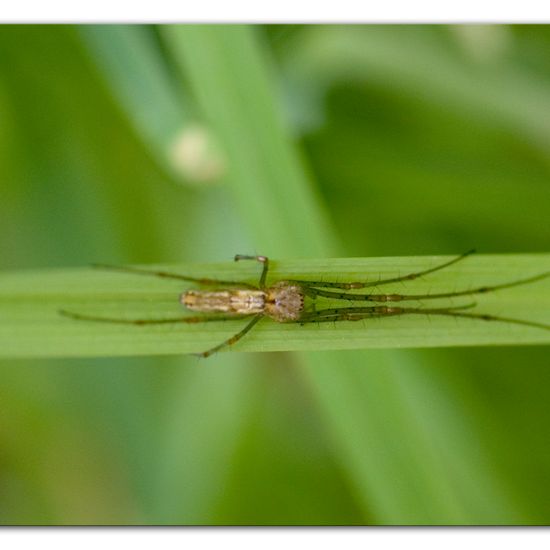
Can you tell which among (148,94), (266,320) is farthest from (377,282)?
(148,94)

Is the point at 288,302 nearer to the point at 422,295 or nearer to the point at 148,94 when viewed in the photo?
the point at 422,295

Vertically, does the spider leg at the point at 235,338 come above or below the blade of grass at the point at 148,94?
below

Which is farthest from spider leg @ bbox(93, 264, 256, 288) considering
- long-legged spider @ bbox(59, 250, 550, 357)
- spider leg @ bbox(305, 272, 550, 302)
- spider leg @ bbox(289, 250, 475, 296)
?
spider leg @ bbox(305, 272, 550, 302)

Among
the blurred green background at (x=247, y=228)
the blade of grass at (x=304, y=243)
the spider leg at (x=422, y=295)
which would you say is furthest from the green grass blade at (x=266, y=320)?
the blurred green background at (x=247, y=228)

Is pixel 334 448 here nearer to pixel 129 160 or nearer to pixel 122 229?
pixel 122 229

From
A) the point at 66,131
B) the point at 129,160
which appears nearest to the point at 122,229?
the point at 129,160

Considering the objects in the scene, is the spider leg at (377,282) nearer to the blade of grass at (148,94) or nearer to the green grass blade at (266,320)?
the green grass blade at (266,320)

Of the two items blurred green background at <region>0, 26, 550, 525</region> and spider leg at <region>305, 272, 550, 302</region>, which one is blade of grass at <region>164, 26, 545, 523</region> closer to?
spider leg at <region>305, 272, 550, 302</region>
